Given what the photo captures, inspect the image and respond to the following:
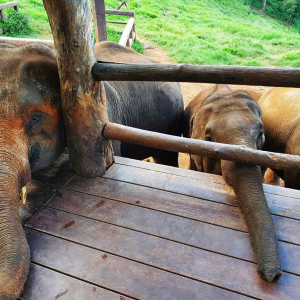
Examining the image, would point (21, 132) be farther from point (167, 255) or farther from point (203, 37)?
point (203, 37)

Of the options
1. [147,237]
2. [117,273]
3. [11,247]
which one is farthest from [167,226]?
[11,247]

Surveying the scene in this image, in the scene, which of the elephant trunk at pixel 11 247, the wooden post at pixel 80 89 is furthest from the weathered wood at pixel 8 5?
the elephant trunk at pixel 11 247

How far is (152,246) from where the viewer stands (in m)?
2.00

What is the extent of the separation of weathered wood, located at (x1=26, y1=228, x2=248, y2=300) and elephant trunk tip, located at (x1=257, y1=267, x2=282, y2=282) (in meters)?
0.17

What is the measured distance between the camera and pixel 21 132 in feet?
7.29

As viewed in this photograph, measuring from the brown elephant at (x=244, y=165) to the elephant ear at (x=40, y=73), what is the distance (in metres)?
1.37

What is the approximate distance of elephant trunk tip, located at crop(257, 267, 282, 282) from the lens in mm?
1760

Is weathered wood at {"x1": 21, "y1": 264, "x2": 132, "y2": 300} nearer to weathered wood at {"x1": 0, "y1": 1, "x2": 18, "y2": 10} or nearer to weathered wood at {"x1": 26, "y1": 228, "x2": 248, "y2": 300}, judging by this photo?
A: weathered wood at {"x1": 26, "y1": 228, "x2": 248, "y2": 300}

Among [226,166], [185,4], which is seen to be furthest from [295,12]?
[226,166]

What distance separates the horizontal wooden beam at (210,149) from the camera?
2.21 meters

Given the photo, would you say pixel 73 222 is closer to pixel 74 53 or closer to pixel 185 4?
pixel 74 53

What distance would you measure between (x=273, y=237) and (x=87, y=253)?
106 centimetres

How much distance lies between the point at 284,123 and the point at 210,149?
82.3 inches

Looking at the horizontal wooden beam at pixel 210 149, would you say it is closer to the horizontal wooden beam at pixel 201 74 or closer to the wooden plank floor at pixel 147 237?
the wooden plank floor at pixel 147 237
